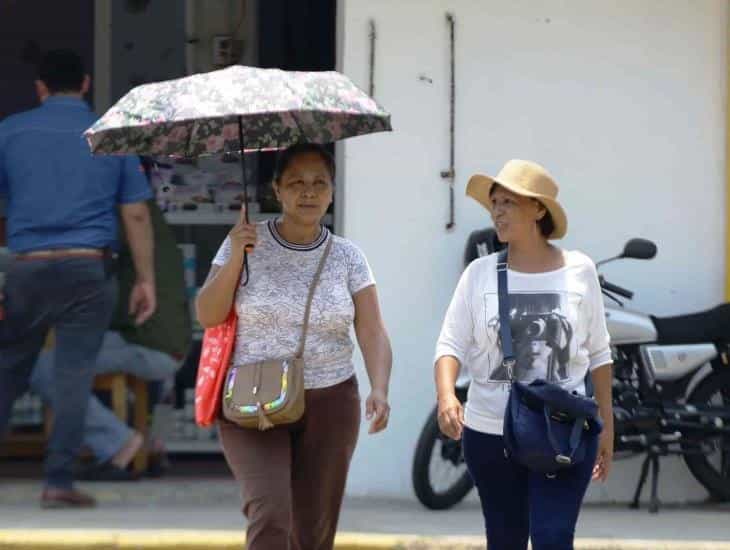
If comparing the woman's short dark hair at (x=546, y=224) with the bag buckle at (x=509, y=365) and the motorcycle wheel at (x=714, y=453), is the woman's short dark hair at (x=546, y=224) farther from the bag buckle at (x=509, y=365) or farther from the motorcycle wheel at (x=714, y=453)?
the motorcycle wheel at (x=714, y=453)

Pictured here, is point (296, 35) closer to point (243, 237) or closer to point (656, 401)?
point (656, 401)

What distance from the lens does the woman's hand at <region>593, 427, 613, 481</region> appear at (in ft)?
18.6

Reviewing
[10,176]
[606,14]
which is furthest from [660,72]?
[10,176]

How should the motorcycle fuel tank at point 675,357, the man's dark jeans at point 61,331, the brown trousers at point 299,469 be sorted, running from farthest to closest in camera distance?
the motorcycle fuel tank at point 675,357 < the man's dark jeans at point 61,331 < the brown trousers at point 299,469

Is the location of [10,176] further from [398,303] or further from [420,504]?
[420,504]

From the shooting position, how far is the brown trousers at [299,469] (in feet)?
17.7

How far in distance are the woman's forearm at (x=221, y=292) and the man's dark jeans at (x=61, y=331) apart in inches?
97.1

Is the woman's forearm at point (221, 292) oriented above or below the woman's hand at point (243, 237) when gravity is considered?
below

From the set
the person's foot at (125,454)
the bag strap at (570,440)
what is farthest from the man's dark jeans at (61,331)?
the bag strap at (570,440)

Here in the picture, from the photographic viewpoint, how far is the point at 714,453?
8.52 metres

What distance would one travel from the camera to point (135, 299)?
8.30m

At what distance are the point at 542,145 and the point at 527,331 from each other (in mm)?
3187

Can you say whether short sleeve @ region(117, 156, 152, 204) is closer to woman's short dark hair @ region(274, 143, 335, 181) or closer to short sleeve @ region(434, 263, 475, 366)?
woman's short dark hair @ region(274, 143, 335, 181)

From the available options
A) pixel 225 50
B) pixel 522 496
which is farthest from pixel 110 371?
pixel 522 496
